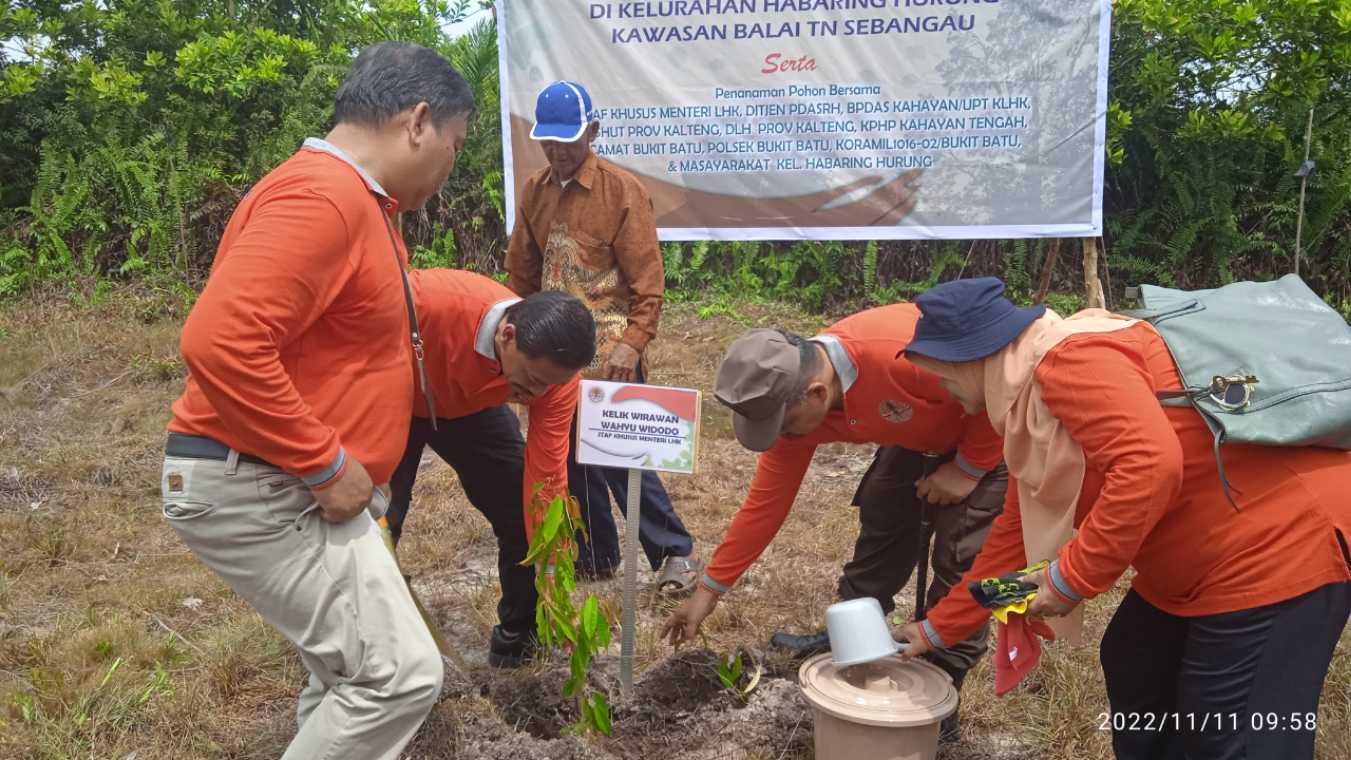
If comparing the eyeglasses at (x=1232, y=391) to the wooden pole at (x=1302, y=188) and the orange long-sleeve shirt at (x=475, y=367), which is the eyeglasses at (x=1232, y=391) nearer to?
the orange long-sleeve shirt at (x=475, y=367)

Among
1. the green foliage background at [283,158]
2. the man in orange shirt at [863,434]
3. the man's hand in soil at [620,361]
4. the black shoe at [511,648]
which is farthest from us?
the green foliage background at [283,158]

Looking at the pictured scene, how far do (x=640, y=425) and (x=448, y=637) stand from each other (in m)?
1.39

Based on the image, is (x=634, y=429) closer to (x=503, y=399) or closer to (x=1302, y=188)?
(x=503, y=399)

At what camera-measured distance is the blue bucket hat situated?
2.15 meters

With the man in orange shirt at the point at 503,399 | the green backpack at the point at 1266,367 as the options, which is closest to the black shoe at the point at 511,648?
the man in orange shirt at the point at 503,399

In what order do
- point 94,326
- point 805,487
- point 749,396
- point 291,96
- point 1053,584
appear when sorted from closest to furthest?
point 1053,584, point 749,396, point 805,487, point 94,326, point 291,96

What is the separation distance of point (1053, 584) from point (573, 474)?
7.73ft

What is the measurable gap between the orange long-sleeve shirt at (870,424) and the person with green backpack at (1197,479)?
44cm

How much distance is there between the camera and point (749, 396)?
7.87 ft

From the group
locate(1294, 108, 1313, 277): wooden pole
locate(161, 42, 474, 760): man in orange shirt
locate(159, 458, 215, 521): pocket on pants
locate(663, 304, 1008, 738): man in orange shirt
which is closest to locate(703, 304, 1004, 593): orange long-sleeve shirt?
locate(663, 304, 1008, 738): man in orange shirt

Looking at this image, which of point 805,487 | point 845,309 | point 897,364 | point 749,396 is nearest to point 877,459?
point 897,364

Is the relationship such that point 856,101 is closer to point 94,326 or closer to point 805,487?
point 805,487

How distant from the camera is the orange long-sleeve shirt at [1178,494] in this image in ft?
6.18

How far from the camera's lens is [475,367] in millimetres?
2805
